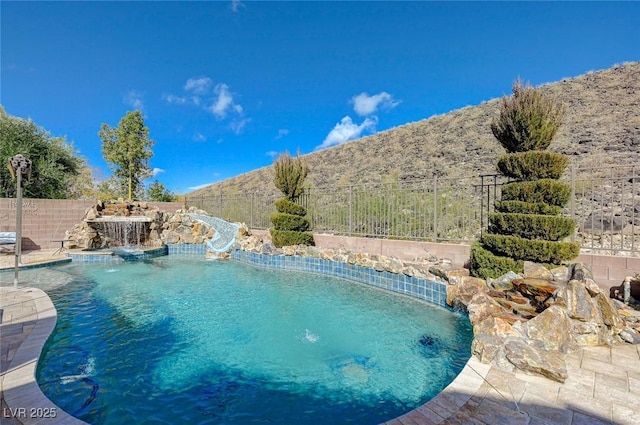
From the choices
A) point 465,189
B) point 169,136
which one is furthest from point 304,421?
point 169,136

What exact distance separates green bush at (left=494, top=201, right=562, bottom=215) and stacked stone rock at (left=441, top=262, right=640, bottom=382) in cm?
101

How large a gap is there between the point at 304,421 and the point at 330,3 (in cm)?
1219

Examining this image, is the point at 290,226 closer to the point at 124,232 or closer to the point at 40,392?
the point at 124,232

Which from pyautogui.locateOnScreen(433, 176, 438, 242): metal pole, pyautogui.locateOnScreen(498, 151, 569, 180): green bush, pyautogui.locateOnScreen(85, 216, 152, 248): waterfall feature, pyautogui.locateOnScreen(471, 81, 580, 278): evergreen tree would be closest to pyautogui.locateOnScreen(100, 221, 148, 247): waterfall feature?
pyautogui.locateOnScreen(85, 216, 152, 248): waterfall feature

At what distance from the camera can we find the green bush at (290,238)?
945 cm

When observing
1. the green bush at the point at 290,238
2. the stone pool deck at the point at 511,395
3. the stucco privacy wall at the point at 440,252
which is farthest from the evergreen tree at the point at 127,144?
the stone pool deck at the point at 511,395

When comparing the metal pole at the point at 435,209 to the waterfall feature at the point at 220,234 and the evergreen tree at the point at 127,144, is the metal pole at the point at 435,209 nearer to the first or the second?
the waterfall feature at the point at 220,234

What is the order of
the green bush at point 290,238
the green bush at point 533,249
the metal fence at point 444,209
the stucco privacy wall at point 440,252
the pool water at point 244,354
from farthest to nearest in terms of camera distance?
the green bush at point 290,238, the metal fence at point 444,209, the green bush at point 533,249, the stucco privacy wall at point 440,252, the pool water at point 244,354

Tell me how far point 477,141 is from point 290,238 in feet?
39.4

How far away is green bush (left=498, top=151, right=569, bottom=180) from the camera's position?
518 cm

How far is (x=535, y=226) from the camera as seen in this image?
5.09m

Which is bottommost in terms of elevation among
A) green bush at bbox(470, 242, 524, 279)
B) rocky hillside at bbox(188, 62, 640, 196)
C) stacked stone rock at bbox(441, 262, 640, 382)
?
stacked stone rock at bbox(441, 262, 640, 382)

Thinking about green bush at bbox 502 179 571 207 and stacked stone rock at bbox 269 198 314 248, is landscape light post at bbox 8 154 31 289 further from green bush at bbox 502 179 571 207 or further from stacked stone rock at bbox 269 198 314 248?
green bush at bbox 502 179 571 207

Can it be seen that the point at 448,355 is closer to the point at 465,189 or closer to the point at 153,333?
the point at 153,333
